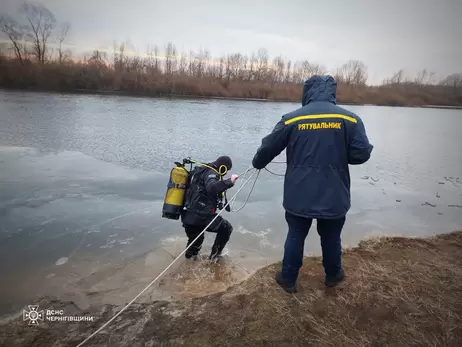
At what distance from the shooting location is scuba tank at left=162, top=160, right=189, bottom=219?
3.42m

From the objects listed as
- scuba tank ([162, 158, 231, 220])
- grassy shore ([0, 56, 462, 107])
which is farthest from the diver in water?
grassy shore ([0, 56, 462, 107])

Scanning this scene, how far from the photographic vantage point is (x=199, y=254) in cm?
395

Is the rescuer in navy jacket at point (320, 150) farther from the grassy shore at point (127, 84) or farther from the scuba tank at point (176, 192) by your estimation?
the grassy shore at point (127, 84)

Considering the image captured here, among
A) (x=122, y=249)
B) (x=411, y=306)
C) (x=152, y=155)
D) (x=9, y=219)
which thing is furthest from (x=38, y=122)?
(x=411, y=306)

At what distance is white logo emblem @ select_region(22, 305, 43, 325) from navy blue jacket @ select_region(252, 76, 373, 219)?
7.61 feet

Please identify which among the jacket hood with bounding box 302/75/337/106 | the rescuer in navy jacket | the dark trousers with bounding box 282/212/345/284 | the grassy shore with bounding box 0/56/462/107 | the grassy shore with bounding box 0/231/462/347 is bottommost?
the grassy shore with bounding box 0/231/462/347

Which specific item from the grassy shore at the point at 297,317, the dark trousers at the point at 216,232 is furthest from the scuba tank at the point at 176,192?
the grassy shore at the point at 297,317

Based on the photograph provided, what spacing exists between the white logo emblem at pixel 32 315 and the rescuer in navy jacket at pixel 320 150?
7.53 ft

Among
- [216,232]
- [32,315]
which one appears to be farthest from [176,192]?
[32,315]

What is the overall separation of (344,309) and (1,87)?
108 feet

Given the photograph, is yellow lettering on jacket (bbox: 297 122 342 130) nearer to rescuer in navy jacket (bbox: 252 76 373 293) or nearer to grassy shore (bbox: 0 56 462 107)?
rescuer in navy jacket (bbox: 252 76 373 293)

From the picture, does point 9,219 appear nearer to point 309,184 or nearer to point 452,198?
point 309,184

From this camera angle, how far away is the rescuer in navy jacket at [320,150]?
237 cm

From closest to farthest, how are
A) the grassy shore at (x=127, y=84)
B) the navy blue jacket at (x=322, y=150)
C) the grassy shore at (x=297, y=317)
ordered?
1. the grassy shore at (x=297, y=317)
2. the navy blue jacket at (x=322, y=150)
3. the grassy shore at (x=127, y=84)
